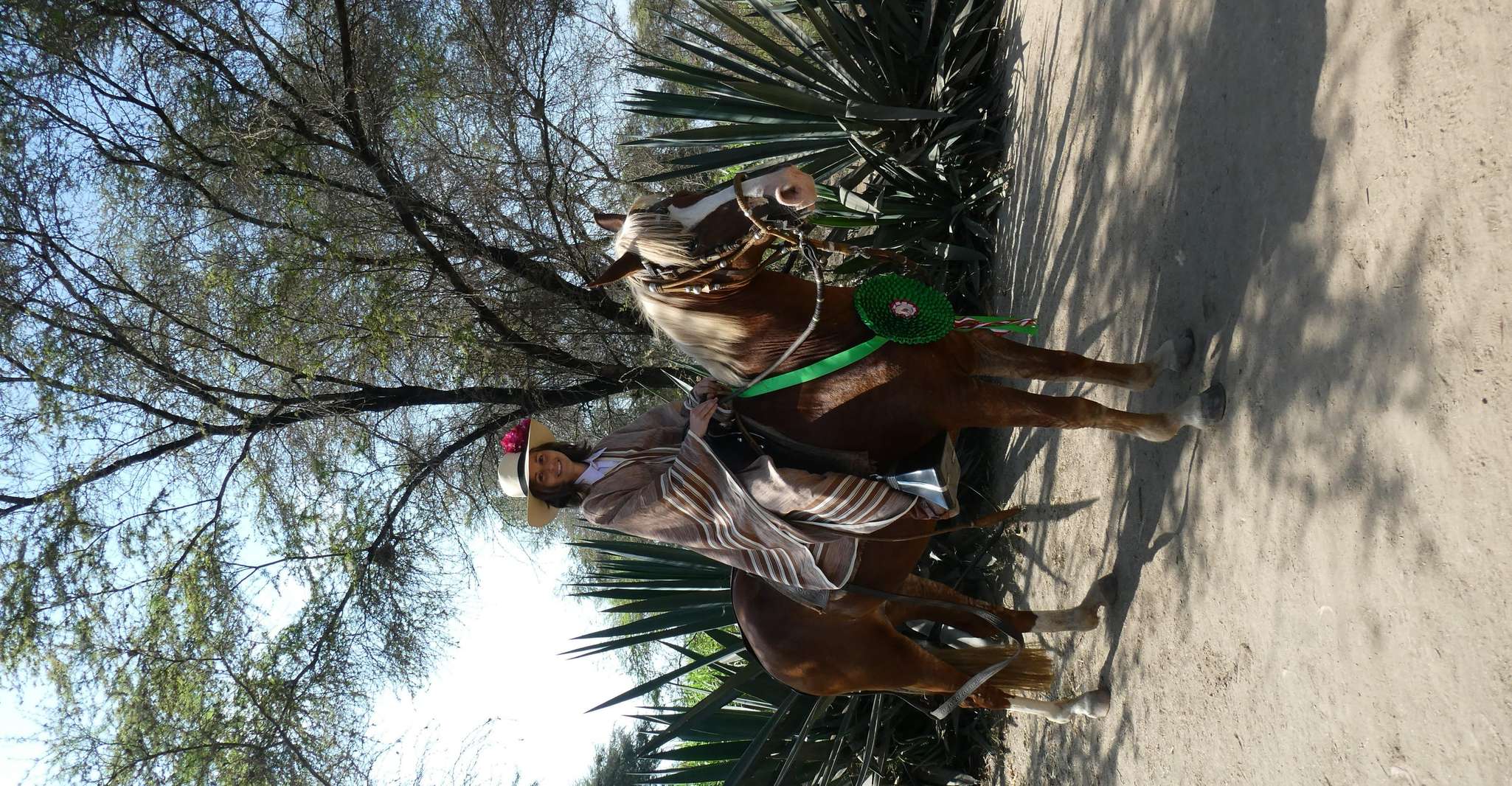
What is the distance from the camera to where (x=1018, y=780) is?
4.63 meters

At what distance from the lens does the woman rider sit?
2.88m

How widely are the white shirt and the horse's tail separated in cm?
170

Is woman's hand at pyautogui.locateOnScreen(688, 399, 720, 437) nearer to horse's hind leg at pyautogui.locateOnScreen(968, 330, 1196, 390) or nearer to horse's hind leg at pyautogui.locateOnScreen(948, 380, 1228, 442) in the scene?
horse's hind leg at pyautogui.locateOnScreen(948, 380, 1228, 442)

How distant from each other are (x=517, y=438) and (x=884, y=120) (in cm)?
339

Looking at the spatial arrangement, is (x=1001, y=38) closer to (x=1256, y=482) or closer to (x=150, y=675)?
(x=1256, y=482)

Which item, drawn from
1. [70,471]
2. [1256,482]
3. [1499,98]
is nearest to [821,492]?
[1256,482]

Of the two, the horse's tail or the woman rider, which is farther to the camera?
the horse's tail

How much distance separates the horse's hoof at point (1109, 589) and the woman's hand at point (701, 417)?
186 centimetres

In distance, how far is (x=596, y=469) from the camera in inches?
123

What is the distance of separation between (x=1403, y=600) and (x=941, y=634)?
8.55 ft

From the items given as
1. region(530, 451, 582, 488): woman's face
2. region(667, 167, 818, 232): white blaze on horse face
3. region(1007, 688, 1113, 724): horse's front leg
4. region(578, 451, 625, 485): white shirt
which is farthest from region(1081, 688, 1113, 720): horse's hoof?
region(667, 167, 818, 232): white blaze on horse face

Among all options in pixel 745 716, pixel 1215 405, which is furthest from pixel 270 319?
pixel 1215 405

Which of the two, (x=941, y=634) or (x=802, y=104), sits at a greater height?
(x=802, y=104)

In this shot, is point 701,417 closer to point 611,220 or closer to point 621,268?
point 621,268
